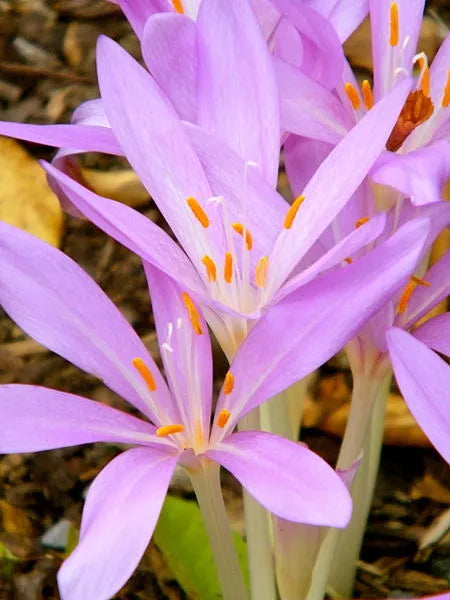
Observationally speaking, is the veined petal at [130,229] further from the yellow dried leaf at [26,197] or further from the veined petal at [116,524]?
the yellow dried leaf at [26,197]

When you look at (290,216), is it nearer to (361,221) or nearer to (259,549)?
(361,221)

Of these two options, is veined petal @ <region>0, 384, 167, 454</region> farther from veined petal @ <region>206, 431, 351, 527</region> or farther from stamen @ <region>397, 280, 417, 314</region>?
stamen @ <region>397, 280, 417, 314</region>

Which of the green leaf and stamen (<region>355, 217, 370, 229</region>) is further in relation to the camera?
the green leaf

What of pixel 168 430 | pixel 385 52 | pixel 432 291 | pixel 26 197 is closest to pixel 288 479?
pixel 168 430

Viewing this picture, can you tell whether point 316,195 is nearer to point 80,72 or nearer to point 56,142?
point 56,142

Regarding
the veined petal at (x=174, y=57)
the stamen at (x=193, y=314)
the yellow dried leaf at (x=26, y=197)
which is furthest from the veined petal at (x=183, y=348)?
the yellow dried leaf at (x=26, y=197)

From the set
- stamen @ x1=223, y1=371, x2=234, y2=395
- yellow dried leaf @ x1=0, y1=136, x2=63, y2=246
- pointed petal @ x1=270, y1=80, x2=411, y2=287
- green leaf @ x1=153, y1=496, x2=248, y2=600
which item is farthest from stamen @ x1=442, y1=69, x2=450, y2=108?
yellow dried leaf @ x1=0, y1=136, x2=63, y2=246

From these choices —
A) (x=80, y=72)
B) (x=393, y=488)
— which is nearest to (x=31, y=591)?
(x=393, y=488)
